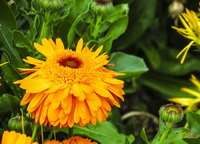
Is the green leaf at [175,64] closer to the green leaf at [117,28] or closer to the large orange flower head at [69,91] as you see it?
the green leaf at [117,28]

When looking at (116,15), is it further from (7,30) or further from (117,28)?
(7,30)

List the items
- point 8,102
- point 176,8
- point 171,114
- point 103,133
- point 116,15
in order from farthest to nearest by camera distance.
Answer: point 176,8, point 116,15, point 103,133, point 8,102, point 171,114

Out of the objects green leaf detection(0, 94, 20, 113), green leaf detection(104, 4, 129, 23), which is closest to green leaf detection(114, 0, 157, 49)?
green leaf detection(104, 4, 129, 23)

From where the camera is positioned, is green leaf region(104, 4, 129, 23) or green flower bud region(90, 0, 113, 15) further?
green leaf region(104, 4, 129, 23)

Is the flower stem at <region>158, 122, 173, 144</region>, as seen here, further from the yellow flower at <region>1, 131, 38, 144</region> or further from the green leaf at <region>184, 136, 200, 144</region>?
the yellow flower at <region>1, 131, 38, 144</region>

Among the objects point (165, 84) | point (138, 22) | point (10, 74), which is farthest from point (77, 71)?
point (165, 84)

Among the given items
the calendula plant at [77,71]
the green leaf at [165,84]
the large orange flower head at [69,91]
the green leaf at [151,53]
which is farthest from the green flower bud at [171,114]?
the green leaf at [165,84]
